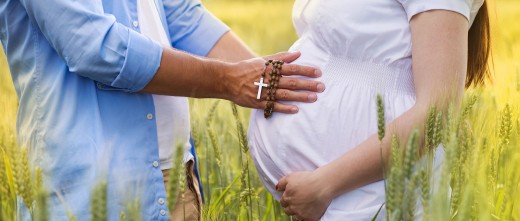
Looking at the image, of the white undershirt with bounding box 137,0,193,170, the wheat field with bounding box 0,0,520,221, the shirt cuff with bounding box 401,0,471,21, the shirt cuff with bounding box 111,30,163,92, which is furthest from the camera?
the white undershirt with bounding box 137,0,193,170

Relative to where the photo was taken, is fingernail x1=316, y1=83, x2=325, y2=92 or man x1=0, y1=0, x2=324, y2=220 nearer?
man x1=0, y1=0, x2=324, y2=220

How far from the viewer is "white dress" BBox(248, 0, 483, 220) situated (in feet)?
6.70

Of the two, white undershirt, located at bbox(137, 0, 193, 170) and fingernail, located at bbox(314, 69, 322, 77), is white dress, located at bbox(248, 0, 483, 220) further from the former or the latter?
white undershirt, located at bbox(137, 0, 193, 170)

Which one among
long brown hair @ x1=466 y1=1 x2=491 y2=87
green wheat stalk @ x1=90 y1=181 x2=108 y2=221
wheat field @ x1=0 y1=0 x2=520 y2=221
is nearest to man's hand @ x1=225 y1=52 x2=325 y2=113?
wheat field @ x1=0 y1=0 x2=520 y2=221

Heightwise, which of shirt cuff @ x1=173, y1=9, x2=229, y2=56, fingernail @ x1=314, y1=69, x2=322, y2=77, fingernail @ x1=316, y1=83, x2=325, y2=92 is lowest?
fingernail @ x1=316, y1=83, x2=325, y2=92

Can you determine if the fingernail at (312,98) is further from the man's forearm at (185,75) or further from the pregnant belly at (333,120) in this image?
the man's forearm at (185,75)

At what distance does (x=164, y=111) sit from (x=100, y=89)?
201 mm

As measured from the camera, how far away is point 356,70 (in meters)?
2.12

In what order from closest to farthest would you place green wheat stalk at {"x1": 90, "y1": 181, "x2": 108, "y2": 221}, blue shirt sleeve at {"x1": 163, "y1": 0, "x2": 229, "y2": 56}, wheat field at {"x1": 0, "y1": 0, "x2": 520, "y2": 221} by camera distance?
1. green wheat stalk at {"x1": 90, "y1": 181, "x2": 108, "y2": 221}
2. wheat field at {"x1": 0, "y1": 0, "x2": 520, "y2": 221}
3. blue shirt sleeve at {"x1": 163, "y1": 0, "x2": 229, "y2": 56}

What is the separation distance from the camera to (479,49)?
2254 mm

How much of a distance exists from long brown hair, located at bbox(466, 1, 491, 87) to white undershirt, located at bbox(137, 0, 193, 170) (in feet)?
2.60

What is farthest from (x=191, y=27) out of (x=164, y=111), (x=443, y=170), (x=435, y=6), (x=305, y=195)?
(x=443, y=170)

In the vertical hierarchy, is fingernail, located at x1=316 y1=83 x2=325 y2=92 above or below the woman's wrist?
above

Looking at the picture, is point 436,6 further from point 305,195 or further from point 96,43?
point 96,43
